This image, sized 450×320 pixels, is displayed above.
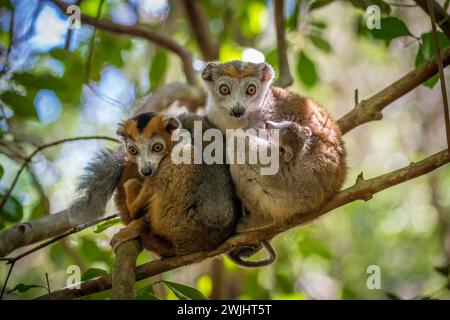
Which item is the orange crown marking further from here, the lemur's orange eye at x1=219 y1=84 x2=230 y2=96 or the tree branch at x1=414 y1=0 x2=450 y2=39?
the tree branch at x1=414 y1=0 x2=450 y2=39

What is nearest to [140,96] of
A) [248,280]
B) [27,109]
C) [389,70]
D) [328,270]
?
[27,109]

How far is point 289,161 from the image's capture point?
544 centimetres

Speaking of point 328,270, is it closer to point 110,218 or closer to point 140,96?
point 140,96

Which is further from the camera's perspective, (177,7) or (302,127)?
(177,7)

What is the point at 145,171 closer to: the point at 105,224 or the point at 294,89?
the point at 105,224

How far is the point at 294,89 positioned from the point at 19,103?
7105 mm

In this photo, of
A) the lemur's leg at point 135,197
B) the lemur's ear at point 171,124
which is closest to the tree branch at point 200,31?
the lemur's ear at point 171,124

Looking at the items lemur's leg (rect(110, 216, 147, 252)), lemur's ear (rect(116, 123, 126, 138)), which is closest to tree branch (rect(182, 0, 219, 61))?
lemur's ear (rect(116, 123, 126, 138))

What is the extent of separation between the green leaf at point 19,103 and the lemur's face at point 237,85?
82.6 inches

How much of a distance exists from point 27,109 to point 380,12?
4.21 m

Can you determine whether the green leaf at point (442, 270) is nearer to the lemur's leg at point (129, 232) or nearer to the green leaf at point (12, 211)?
the lemur's leg at point (129, 232)
